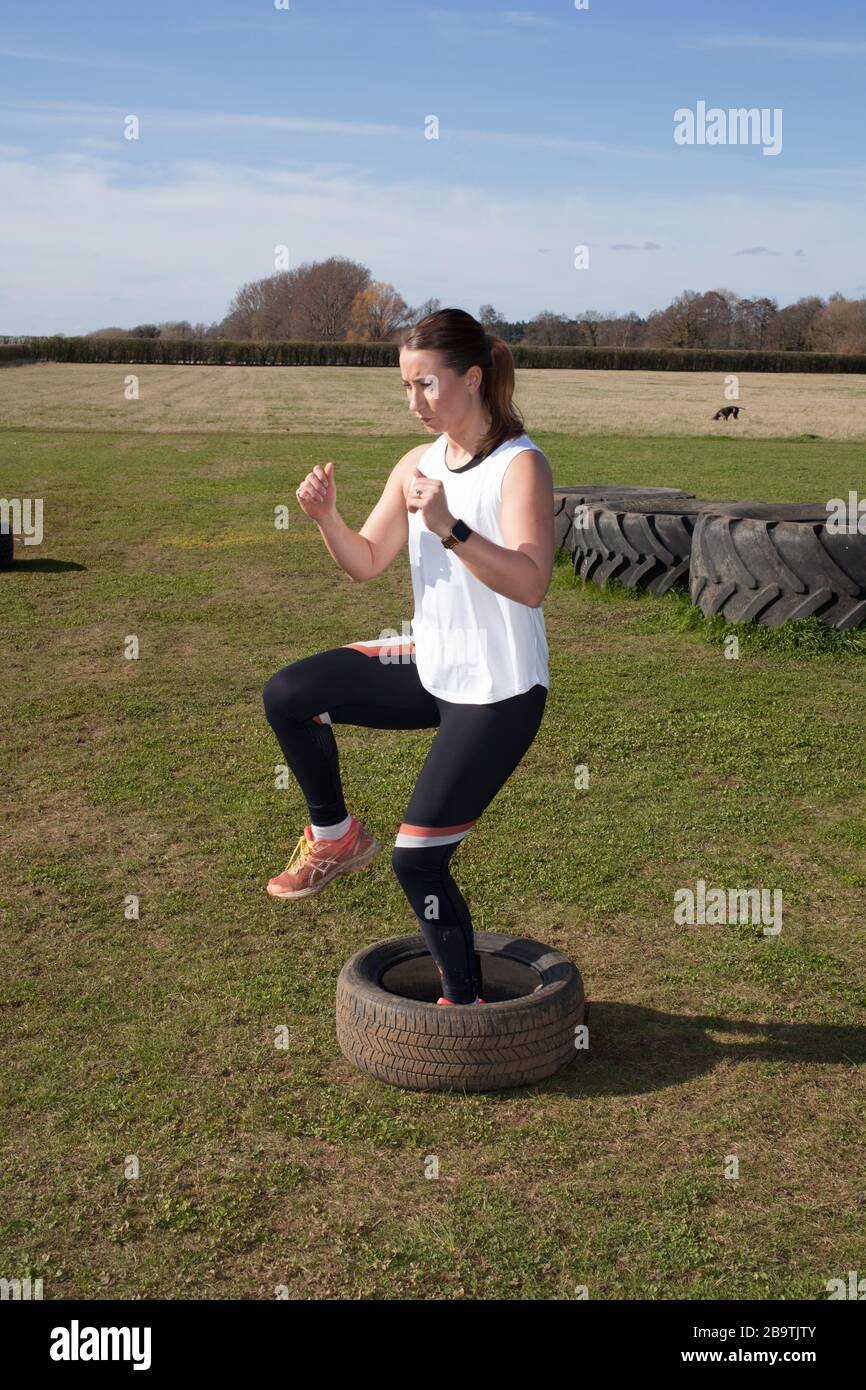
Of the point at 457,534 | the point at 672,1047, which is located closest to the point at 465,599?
the point at 457,534

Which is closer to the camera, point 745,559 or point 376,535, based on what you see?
point 376,535

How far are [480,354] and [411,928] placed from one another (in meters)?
2.30

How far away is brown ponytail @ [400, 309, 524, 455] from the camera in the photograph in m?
3.64

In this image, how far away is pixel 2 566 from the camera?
12742mm

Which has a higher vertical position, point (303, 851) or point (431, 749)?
point (431, 749)

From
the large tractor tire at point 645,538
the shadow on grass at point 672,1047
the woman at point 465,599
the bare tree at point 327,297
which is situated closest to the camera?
the woman at point 465,599

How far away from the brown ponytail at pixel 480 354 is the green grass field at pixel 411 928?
1993 mm

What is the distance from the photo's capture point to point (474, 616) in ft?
12.3

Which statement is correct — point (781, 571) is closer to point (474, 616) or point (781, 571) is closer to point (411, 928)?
point (411, 928)

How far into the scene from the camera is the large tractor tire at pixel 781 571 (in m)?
9.09

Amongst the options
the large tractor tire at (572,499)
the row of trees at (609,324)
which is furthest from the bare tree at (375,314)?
the large tractor tire at (572,499)

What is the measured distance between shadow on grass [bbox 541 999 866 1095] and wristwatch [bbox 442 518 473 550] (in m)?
1.69

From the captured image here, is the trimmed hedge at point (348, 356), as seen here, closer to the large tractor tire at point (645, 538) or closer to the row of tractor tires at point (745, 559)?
the large tractor tire at point (645, 538)

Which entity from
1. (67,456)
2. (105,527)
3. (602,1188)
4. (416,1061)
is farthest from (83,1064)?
(67,456)
